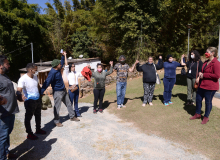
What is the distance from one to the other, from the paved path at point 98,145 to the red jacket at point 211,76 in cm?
182

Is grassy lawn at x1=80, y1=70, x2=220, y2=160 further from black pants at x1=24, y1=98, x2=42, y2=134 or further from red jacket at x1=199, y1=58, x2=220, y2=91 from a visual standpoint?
black pants at x1=24, y1=98, x2=42, y2=134

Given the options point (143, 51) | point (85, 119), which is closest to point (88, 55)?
point (143, 51)

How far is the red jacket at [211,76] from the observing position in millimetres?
4389

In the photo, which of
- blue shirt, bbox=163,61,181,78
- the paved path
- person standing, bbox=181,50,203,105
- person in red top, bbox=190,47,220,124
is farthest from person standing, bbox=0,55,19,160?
person standing, bbox=181,50,203,105

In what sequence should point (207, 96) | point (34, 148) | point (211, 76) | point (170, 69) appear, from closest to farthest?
point (34, 148) < point (211, 76) < point (207, 96) < point (170, 69)

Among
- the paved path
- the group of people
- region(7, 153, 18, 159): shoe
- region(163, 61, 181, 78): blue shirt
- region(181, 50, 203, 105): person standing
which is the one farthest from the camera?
region(163, 61, 181, 78): blue shirt

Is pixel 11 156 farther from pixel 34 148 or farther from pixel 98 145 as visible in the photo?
pixel 98 145

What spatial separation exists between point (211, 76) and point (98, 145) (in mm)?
3413

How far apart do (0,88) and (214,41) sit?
2782cm

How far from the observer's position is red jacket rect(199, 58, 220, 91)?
4389 mm

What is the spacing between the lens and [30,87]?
4.19m

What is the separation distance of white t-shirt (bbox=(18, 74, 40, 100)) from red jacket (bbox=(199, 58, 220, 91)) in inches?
175

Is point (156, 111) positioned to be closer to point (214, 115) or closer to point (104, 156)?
point (214, 115)

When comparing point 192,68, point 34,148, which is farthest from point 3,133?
point 192,68
